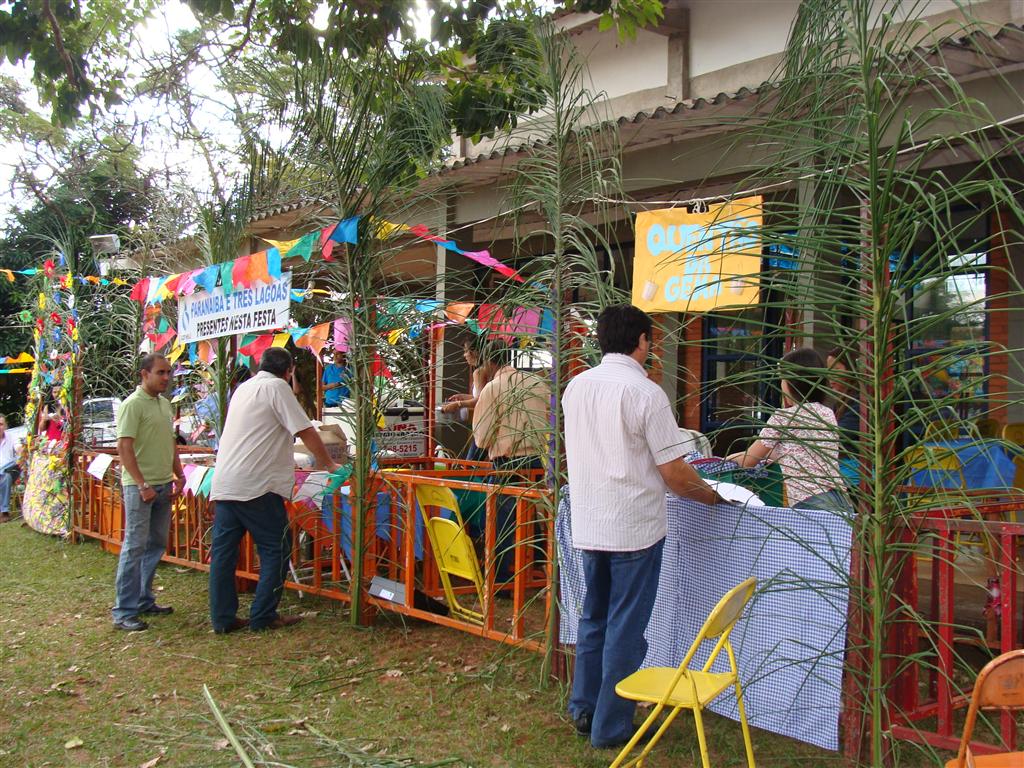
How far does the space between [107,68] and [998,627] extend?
8420 mm

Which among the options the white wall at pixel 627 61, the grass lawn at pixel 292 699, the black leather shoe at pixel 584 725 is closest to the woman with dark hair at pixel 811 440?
the grass lawn at pixel 292 699

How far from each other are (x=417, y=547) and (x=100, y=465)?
425 cm

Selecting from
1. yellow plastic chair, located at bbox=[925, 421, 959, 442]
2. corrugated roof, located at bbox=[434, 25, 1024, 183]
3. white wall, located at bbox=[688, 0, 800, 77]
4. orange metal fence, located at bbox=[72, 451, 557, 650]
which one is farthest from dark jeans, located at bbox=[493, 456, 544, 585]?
white wall, located at bbox=[688, 0, 800, 77]

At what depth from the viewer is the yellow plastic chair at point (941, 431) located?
253cm

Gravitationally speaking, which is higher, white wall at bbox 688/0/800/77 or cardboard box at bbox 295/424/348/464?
white wall at bbox 688/0/800/77

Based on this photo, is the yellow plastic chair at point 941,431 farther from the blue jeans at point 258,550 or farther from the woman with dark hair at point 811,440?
the blue jeans at point 258,550

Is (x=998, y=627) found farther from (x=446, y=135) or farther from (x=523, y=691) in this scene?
(x=446, y=135)

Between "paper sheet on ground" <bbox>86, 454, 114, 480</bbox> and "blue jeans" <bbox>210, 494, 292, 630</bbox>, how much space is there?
9.89 ft

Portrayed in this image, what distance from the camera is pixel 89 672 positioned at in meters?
5.23

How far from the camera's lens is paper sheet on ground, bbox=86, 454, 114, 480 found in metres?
8.29

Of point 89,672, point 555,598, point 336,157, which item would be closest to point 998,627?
point 555,598

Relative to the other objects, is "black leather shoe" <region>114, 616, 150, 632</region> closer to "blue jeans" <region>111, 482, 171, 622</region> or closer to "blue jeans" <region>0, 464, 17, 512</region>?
"blue jeans" <region>111, 482, 171, 622</region>

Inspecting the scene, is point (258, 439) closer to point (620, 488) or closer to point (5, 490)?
point (620, 488)

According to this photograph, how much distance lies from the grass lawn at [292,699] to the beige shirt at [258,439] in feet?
3.23
